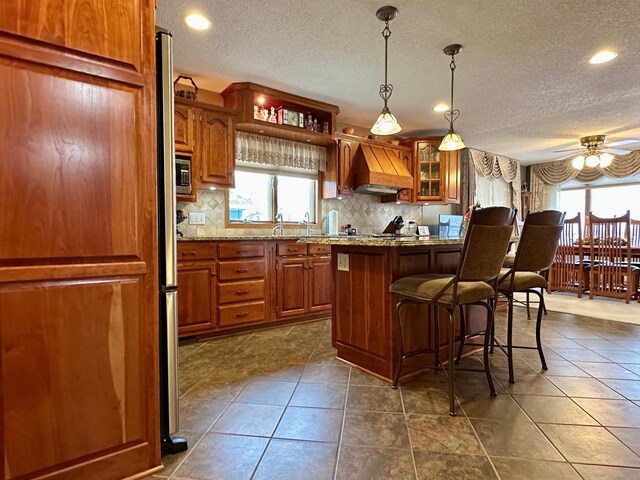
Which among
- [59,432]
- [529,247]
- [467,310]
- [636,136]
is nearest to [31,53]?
[59,432]

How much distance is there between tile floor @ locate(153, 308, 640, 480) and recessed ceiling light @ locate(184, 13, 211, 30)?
2.47 meters

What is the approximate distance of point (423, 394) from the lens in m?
2.03

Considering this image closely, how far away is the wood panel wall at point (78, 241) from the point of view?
110cm

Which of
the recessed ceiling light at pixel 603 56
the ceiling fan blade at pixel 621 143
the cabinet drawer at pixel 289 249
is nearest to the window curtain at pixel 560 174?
the ceiling fan blade at pixel 621 143

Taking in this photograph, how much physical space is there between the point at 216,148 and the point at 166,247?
215 cm

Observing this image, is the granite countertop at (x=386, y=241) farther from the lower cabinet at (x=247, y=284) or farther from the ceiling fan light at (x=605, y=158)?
the ceiling fan light at (x=605, y=158)

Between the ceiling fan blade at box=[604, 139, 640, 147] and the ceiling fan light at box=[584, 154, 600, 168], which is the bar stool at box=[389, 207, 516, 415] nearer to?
the ceiling fan light at box=[584, 154, 600, 168]

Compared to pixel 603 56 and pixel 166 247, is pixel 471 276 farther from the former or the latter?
pixel 603 56

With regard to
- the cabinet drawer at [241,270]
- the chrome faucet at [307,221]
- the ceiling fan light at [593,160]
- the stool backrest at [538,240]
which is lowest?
the cabinet drawer at [241,270]

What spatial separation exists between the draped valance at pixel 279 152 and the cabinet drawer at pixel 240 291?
1.38 meters

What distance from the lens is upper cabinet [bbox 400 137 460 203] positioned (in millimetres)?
5148

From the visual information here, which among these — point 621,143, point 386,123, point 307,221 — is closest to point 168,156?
point 386,123

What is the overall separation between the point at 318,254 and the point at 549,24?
8.90 ft

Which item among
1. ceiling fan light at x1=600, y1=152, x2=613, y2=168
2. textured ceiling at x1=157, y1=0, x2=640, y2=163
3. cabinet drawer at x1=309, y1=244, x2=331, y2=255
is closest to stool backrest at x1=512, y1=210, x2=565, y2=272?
textured ceiling at x1=157, y1=0, x2=640, y2=163
